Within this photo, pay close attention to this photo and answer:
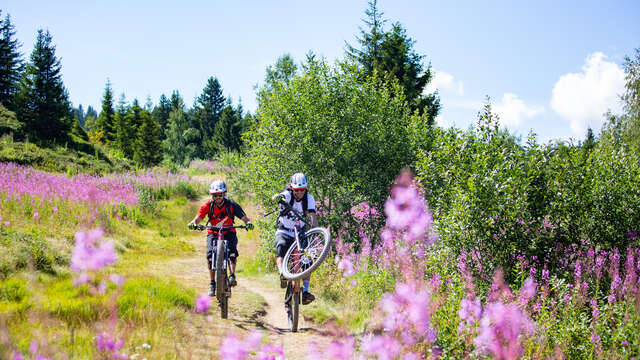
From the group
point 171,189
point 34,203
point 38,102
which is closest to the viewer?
point 34,203

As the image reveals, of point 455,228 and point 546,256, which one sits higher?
point 455,228

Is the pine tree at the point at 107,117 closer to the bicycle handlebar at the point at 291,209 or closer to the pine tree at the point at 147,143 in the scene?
the pine tree at the point at 147,143

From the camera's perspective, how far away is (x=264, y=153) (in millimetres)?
12047

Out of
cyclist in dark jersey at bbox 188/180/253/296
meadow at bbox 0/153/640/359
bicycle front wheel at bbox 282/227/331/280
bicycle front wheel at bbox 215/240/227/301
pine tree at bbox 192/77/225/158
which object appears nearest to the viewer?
meadow at bbox 0/153/640/359

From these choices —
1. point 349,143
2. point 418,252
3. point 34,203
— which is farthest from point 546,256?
point 34,203

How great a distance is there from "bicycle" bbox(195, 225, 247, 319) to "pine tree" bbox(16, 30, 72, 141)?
30.6 metres

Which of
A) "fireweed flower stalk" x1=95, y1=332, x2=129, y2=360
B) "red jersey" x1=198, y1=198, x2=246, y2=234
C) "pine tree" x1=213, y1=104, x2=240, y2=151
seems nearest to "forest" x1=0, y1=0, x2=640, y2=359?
"fireweed flower stalk" x1=95, y1=332, x2=129, y2=360

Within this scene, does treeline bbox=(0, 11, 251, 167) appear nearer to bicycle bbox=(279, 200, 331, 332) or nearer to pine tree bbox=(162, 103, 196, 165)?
pine tree bbox=(162, 103, 196, 165)

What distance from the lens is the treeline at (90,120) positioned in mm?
29844

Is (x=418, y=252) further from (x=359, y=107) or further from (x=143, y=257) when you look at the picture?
(x=143, y=257)

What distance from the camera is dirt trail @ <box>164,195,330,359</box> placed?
5.43 metres

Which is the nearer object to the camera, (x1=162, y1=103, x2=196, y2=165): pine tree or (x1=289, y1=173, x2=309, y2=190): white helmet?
(x1=289, y1=173, x2=309, y2=190): white helmet

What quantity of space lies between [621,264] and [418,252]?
5425 millimetres

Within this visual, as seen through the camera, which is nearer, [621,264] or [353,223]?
[621,264]
